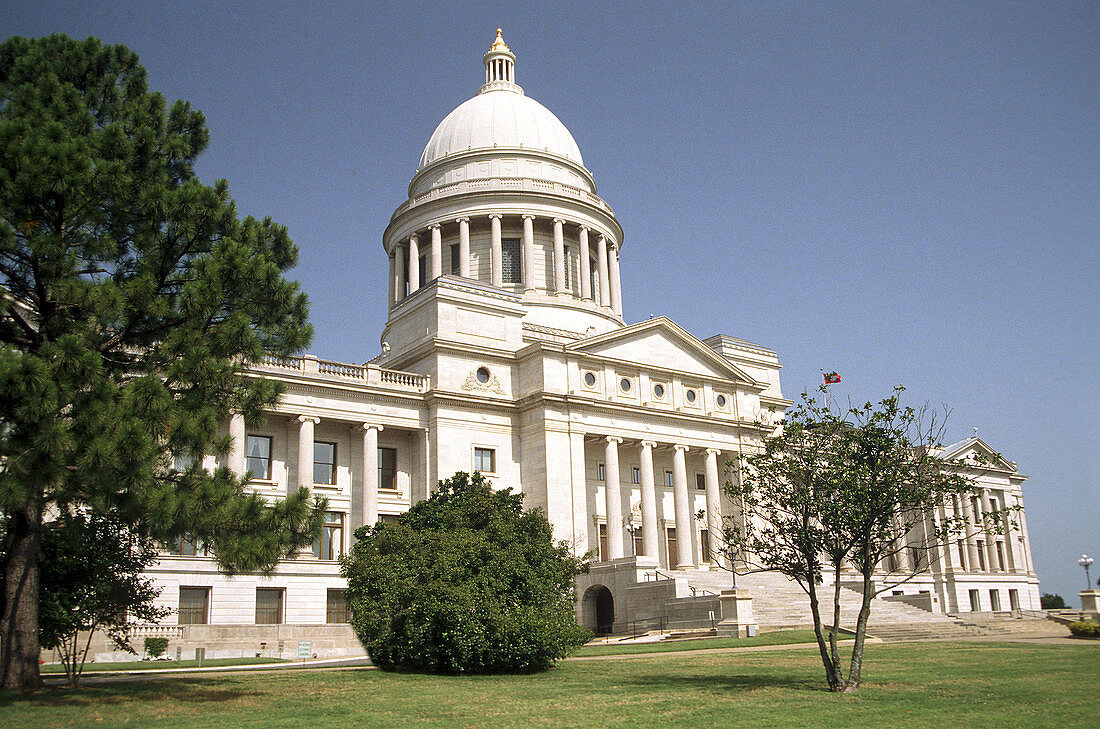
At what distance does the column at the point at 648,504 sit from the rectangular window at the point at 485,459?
27.8ft

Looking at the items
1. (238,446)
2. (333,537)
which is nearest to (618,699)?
(238,446)

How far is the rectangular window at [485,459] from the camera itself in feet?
157

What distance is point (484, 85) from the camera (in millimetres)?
78625

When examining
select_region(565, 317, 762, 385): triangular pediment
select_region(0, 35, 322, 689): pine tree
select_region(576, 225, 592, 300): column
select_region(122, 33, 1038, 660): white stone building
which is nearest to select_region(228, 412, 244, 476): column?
select_region(122, 33, 1038, 660): white stone building

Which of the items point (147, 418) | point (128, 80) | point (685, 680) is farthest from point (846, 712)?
point (128, 80)

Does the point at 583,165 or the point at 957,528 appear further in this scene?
the point at 583,165

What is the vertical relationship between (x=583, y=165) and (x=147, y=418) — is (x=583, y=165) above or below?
above

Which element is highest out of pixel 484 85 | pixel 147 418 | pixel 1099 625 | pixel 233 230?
pixel 484 85

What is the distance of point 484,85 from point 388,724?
2769 inches

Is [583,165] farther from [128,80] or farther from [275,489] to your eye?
[128,80]

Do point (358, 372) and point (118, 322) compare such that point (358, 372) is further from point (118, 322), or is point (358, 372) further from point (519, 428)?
point (118, 322)

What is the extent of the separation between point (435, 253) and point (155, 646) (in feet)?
125

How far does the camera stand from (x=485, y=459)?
1906 inches

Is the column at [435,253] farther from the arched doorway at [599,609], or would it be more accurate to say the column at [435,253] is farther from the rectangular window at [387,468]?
the arched doorway at [599,609]
